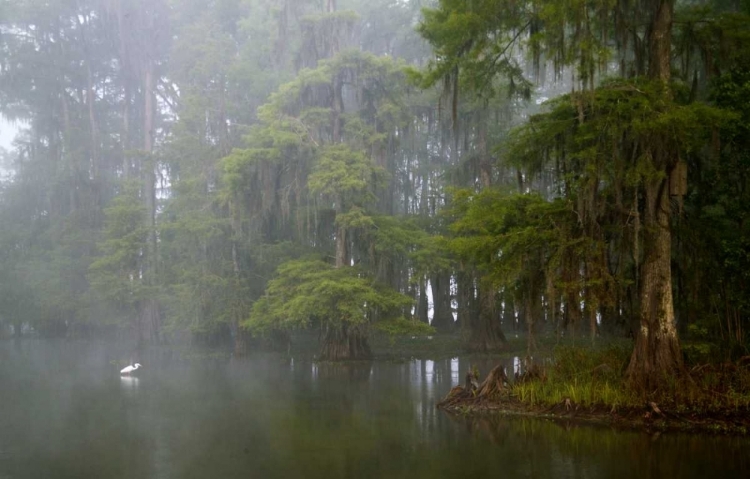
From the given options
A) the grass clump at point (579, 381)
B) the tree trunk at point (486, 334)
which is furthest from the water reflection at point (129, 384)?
the tree trunk at point (486, 334)

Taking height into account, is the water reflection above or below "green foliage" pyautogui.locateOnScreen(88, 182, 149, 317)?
below

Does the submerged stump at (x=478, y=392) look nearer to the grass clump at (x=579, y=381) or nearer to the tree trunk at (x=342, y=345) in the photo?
the grass clump at (x=579, y=381)

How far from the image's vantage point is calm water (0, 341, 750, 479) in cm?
883

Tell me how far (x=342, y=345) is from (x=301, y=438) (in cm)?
1168

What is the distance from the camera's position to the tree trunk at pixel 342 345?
73.6 ft

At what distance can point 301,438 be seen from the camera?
10844 mm

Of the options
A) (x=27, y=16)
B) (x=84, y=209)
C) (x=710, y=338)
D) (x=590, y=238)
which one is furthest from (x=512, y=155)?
(x=27, y=16)

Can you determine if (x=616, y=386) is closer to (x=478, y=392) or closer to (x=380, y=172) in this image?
(x=478, y=392)

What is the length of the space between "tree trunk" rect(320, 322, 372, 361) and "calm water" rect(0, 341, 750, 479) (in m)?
4.26

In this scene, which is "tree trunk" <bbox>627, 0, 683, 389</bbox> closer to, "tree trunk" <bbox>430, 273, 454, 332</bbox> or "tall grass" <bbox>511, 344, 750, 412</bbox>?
"tall grass" <bbox>511, 344, 750, 412</bbox>

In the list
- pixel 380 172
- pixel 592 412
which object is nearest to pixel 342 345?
pixel 380 172

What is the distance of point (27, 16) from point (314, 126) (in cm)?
1884

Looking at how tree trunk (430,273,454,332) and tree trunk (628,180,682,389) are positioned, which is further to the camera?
tree trunk (430,273,454,332)

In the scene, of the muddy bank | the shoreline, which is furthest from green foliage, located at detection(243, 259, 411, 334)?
the shoreline
